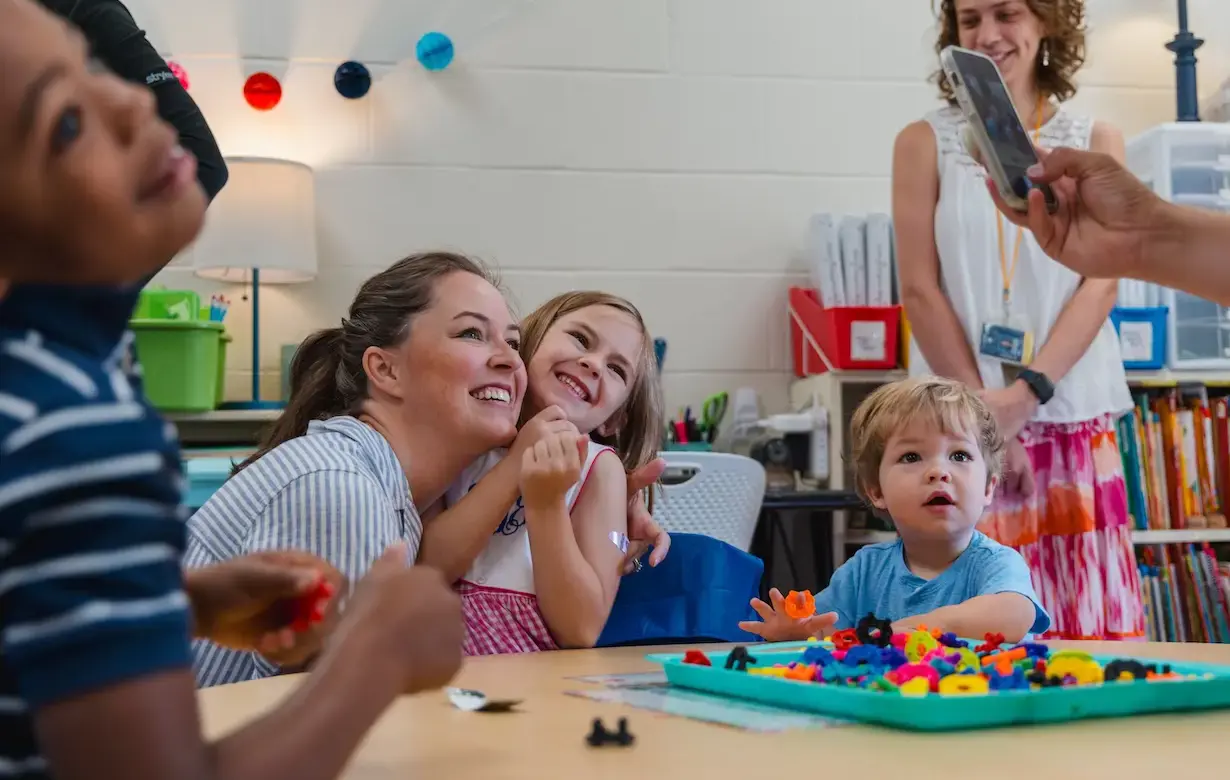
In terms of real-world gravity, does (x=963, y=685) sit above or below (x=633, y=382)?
below

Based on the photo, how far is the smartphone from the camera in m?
1.66

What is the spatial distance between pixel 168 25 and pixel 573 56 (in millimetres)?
1083

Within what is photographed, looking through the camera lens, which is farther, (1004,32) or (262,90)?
(262,90)

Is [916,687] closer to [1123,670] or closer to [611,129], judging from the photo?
[1123,670]

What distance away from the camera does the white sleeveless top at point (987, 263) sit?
A: 2391 millimetres

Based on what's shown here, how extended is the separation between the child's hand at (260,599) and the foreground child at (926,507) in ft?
3.35

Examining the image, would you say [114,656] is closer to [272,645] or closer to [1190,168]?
[272,645]

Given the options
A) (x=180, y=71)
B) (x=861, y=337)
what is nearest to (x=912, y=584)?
(x=861, y=337)

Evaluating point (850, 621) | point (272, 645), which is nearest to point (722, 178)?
point (850, 621)

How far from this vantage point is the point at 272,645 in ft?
2.08

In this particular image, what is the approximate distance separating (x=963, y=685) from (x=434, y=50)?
3.01 metres

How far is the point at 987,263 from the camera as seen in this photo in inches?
95.5

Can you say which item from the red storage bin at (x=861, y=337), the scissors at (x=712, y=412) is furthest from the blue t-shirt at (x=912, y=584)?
the scissors at (x=712, y=412)

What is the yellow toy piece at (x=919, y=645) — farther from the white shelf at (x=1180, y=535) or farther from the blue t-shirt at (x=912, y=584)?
the white shelf at (x=1180, y=535)
